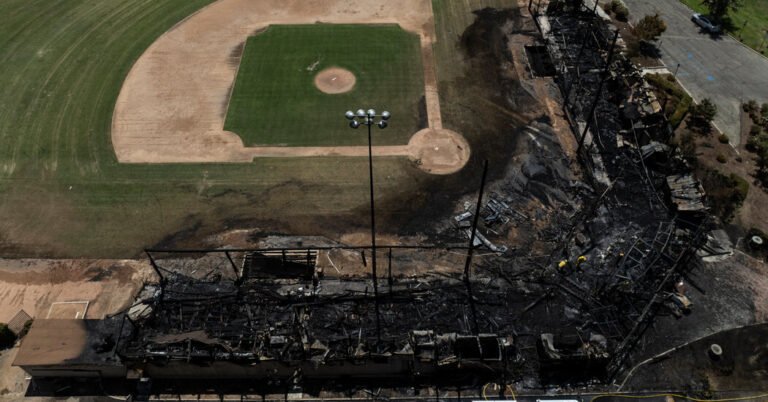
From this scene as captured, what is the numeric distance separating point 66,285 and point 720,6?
71.3 m

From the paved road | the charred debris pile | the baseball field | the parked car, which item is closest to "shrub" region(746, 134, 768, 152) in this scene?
the paved road

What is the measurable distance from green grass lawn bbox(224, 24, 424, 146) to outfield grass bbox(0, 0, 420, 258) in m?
2.34

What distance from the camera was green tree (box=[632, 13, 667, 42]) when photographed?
55.4 m

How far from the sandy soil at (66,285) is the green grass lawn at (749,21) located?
65525mm

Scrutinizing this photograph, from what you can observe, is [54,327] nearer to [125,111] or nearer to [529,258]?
[125,111]

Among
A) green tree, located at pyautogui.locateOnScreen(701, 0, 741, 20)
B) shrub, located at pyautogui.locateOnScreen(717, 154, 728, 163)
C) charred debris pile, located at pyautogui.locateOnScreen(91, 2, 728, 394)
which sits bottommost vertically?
charred debris pile, located at pyautogui.locateOnScreen(91, 2, 728, 394)

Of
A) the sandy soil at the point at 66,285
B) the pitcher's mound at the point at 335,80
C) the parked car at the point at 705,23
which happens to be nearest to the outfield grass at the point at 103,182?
the sandy soil at the point at 66,285

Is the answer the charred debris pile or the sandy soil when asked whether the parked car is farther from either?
the sandy soil

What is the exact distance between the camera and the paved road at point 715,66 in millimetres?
50844

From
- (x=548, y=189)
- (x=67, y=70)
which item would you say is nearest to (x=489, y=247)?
(x=548, y=189)

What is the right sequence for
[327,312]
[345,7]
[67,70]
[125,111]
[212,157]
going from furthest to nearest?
[345,7] < [67,70] < [125,111] < [212,157] < [327,312]

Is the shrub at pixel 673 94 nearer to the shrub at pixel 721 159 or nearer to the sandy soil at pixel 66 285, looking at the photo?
the shrub at pixel 721 159

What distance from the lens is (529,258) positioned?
39031 millimetres

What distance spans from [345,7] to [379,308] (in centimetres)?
4064
